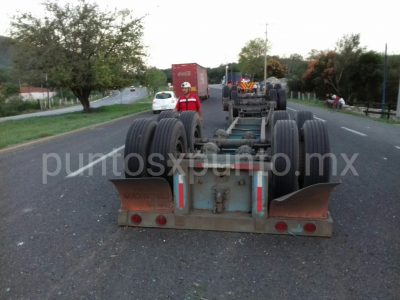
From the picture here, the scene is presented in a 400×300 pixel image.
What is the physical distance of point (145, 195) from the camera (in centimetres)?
452

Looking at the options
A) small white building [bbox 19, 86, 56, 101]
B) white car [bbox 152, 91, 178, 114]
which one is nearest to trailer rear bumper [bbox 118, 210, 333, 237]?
white car [bbox 152, 91, 178, 114]

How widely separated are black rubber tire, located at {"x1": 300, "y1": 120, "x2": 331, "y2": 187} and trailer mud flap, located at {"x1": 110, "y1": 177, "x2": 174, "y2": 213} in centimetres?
165

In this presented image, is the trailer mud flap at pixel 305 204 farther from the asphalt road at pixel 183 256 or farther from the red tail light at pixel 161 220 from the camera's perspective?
the red tail light at pixel 161 220

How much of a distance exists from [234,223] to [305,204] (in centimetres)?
79

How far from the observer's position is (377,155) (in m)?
9.39

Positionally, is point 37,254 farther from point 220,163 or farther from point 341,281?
point 341,281

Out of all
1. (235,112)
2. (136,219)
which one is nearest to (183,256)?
(136,219)

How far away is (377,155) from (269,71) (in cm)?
8067

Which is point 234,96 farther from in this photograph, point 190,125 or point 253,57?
point 253,57

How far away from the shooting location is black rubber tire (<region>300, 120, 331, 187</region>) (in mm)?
4574

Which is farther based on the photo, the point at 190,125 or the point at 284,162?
the point at 190,125

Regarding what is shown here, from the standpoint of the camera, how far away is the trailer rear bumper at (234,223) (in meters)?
4.21

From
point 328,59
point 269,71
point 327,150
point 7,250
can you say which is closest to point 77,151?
point 7,250

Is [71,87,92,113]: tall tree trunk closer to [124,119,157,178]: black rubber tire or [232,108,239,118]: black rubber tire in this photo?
[232,108,239,118]: black rubber tire
